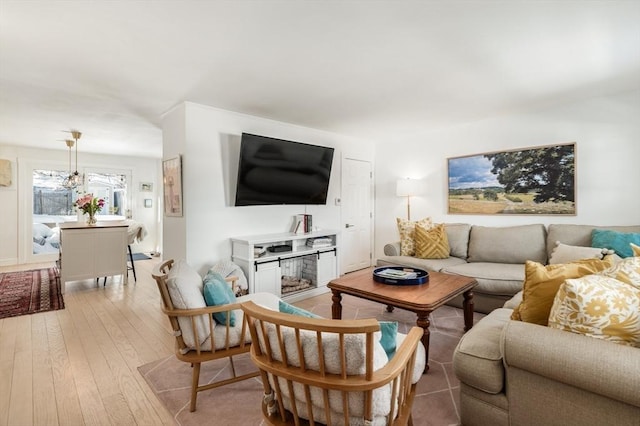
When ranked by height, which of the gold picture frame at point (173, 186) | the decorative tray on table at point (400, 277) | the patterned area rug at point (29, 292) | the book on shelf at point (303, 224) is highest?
the gold picture frame at point (173, 186)

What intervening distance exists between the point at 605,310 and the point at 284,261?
3321 mm

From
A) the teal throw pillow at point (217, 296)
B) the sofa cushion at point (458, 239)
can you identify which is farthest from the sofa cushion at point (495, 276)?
the teal throw pillow at point (217, 296)

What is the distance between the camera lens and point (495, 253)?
367 centimetres

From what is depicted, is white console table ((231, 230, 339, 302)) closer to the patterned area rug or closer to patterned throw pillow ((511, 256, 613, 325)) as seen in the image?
the patterned area rug

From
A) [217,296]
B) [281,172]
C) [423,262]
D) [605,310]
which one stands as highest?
[281,172]

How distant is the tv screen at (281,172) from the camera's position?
3.66 metres

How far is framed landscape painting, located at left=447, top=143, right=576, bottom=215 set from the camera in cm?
365

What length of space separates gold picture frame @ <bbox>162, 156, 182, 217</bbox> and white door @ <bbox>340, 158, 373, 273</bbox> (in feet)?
8.38

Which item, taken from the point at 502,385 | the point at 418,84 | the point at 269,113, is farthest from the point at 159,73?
the point at 502,385

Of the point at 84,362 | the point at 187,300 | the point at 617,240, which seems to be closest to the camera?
the point at 187,300

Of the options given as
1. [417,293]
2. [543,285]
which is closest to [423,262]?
[417,293]

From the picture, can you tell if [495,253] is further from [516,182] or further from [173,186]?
[173,186]

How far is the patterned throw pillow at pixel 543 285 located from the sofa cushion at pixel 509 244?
2117 millimetres

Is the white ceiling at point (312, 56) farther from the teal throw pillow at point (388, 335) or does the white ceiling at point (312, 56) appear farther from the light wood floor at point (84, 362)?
the light wood floor at point (84, 362)
